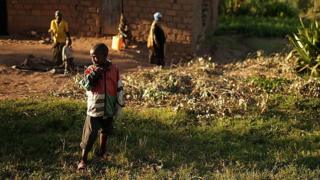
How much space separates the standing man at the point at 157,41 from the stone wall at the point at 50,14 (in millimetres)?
3250

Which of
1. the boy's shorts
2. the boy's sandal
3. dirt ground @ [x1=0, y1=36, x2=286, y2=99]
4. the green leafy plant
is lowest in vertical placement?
the boy's sandal

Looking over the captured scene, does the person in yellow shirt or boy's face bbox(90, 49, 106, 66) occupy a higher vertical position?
boy's face bbox(90, 49, 106, 66)

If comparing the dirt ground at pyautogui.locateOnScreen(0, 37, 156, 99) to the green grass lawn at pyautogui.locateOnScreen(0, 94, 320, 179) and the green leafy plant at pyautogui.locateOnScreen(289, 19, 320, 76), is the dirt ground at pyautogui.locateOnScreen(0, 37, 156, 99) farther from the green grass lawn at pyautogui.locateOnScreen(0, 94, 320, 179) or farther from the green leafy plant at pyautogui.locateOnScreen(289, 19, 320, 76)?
the green leafy plant at pyautogui.locateOnScreen(289, 19, 320, 76)

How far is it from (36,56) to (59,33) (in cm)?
149

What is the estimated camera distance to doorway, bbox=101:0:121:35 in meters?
14.9

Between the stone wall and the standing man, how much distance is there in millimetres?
3250

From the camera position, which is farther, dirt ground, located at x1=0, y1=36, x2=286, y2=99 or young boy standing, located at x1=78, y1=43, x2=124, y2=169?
dirt ground, located at x1=0, y1=36, x2=286, y2=99

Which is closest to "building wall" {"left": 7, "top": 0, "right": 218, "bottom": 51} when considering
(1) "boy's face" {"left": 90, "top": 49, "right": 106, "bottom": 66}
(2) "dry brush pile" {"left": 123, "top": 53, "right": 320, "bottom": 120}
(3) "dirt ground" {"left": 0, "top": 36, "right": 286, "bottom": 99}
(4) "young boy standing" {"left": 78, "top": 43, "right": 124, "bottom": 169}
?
(3) "dirt ground" {"left": 0, "top": 36, "right": 286, "bottom": 99}

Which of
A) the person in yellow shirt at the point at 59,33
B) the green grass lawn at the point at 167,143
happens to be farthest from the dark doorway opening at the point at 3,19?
the green grass lawn at the point at 167,143

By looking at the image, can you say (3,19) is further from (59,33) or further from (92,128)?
(92,128)

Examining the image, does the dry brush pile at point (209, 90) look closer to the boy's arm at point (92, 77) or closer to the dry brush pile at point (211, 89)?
the dry brush pile at point (211, 89)

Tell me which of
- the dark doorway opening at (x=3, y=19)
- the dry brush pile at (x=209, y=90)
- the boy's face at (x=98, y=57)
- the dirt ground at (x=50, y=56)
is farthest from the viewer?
the dark doorway opening at (x=3, y=19)

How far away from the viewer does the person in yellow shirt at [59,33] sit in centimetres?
1148

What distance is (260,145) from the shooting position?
756 cm
